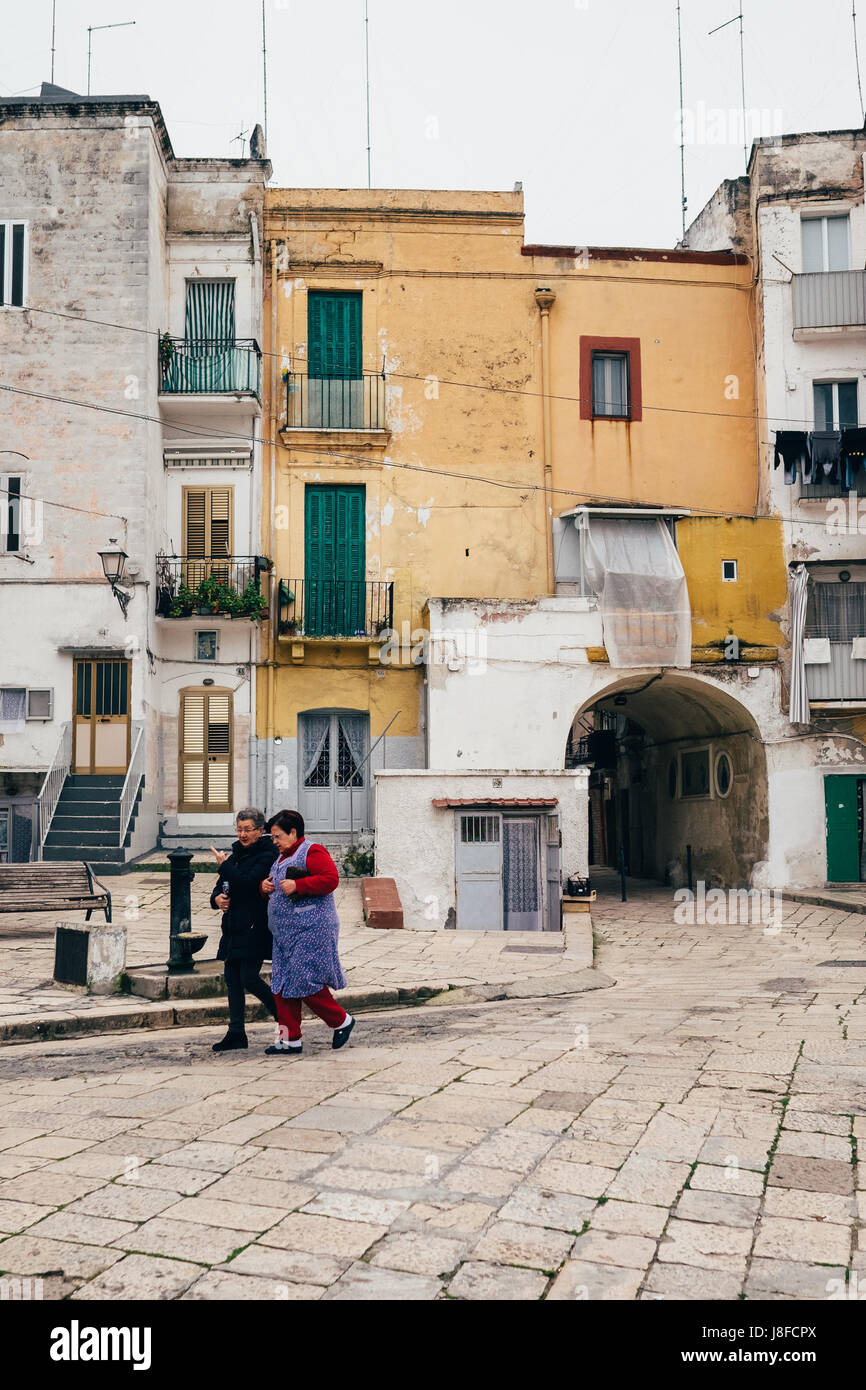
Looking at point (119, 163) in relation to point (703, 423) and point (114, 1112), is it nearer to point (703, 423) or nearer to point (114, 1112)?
point (703, 423)

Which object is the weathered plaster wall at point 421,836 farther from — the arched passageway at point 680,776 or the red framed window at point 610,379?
the red framed window at point 610,379

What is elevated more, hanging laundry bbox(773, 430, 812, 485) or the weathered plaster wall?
hanging laundry bbox(773, 430, 812, 485)

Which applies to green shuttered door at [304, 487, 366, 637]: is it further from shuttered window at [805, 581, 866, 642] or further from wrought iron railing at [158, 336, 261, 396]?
shuttered window at [805, 581, 866, 642]

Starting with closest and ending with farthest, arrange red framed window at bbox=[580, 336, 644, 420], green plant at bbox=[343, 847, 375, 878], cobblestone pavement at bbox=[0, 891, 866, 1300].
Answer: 1. cobblestone pavement at bbox=[0, 891, 866, 1300]
2. green plant at bbox=[343, 847, 375, 878]
3. red framed window at bbox=[580, 336, 644, 420]

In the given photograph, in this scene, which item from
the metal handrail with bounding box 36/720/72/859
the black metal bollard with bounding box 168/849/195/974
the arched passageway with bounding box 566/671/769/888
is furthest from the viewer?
the arched passageway with bounding box 566/671/769/888

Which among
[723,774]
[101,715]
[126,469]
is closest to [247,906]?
[101,715]

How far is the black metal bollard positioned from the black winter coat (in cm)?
220

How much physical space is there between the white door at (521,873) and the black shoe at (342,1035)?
971 cm

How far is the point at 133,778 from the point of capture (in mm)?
20125

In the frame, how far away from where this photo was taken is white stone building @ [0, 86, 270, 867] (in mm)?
21047

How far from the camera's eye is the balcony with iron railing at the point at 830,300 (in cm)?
2259

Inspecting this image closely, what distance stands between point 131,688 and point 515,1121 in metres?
16.3

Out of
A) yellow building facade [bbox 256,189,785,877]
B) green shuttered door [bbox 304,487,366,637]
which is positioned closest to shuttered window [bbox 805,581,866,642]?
yellow building facade [bbox 256,189,785,877]

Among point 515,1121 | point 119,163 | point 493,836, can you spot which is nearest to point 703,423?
point 493,836
